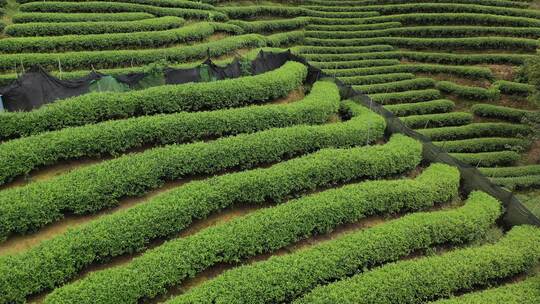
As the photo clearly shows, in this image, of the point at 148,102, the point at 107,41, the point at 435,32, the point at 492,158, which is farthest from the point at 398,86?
the point at 148,102

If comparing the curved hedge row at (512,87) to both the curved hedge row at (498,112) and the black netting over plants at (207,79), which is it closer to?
the curved hedge row at (498,112)

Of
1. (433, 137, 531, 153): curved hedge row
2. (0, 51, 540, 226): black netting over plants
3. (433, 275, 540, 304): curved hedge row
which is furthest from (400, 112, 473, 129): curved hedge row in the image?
(433, 275, 540, 304): curved hedge row

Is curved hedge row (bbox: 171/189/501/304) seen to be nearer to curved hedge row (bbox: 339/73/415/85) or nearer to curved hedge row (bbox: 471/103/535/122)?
curved hedge row (bbox: 471/103/535/122)

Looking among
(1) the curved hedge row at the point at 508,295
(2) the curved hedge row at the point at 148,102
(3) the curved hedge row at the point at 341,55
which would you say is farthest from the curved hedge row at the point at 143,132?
(3) the curved hedge row at the point at 341,55

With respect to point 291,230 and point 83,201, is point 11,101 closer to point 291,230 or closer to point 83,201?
point 83,201

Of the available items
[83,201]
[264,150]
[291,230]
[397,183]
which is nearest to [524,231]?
[397,183]

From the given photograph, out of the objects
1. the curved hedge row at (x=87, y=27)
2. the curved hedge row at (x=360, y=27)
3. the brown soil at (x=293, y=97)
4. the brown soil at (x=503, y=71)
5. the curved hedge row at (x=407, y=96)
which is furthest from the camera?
the curved hedge row at (x=360, y=27)
